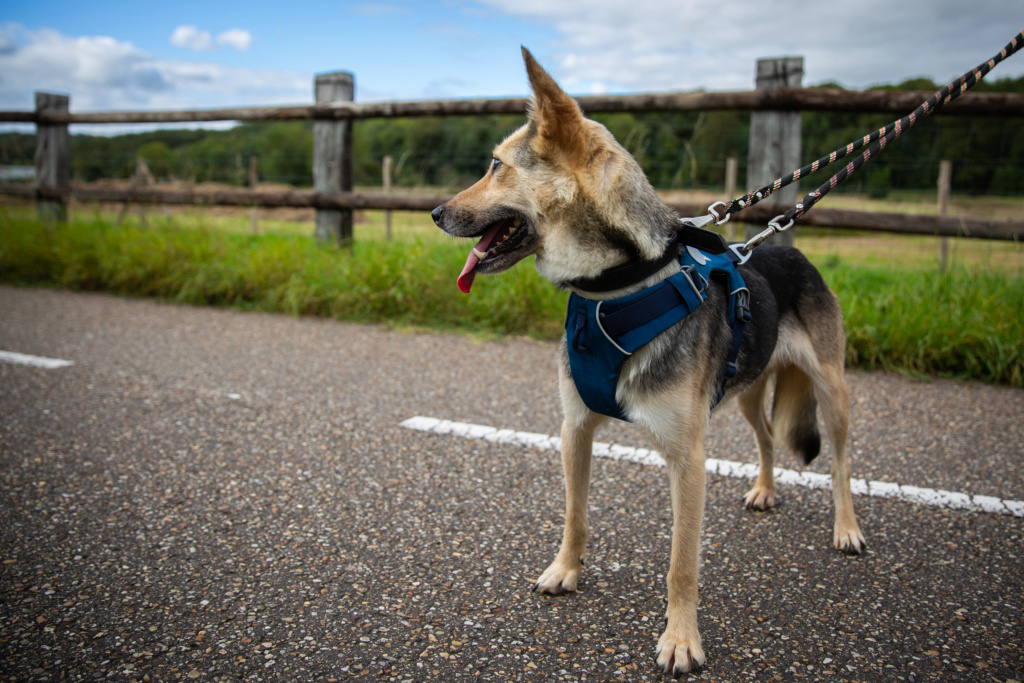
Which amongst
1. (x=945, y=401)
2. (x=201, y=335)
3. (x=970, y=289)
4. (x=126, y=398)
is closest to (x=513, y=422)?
(x=126, y=398)

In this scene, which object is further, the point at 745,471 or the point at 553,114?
the point at 745,471

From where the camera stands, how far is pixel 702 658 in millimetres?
1984

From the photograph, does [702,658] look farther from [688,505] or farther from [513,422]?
[513,422]

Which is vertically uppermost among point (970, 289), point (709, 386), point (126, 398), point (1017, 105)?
point (1017, 105)

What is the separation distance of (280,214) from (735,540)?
25.8m

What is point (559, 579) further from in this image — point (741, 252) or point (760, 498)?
point (741, 252)

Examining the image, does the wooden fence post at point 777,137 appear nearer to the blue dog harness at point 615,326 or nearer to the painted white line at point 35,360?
the blue dog harness at point 615,326

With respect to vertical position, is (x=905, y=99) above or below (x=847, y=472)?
above

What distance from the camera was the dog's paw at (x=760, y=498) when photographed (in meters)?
2.95

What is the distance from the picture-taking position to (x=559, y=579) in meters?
2.35

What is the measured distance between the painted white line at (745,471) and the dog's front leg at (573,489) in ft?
3.47

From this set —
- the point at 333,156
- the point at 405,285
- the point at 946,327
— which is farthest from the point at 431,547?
the point at 333,156

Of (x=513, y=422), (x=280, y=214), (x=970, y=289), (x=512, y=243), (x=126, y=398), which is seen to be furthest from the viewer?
(x=280, y=214)

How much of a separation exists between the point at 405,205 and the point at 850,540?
17.1 feet
